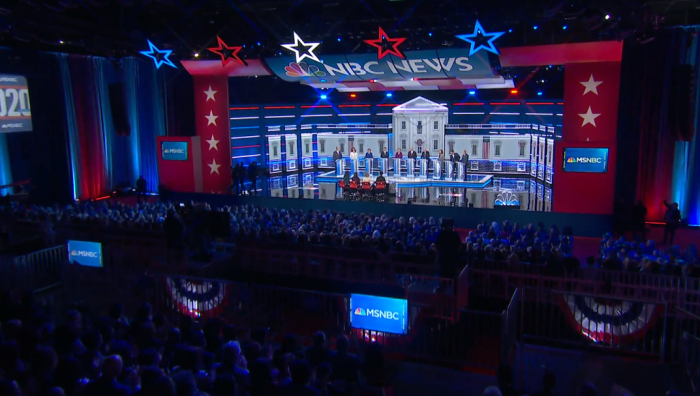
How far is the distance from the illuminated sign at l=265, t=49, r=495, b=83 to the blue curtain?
961cm

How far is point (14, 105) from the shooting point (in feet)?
A: 56.2

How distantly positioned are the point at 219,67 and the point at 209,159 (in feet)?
12.2

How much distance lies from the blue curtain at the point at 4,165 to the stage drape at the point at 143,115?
496 cm

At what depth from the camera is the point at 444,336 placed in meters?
7.29

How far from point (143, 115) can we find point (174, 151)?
3.27 m

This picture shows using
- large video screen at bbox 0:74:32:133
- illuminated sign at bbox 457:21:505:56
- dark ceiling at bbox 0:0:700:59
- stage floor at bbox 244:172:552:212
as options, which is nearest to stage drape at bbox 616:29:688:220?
dark ceiling at bbox 0:0:700:59

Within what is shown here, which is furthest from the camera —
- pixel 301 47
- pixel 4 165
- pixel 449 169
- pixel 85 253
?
pixel 449 169

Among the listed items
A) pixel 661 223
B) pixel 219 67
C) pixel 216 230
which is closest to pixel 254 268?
pixel 216 230

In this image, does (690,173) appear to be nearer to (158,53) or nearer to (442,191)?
(442,191)

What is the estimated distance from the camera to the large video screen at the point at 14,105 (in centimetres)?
1658

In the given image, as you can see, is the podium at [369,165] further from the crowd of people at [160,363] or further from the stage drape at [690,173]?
the crowd of people at [160,363]

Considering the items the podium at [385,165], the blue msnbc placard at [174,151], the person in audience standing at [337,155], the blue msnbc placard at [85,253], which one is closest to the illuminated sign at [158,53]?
the blue msnbc placard at [174,151]

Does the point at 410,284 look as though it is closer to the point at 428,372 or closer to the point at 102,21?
the point at 428,372

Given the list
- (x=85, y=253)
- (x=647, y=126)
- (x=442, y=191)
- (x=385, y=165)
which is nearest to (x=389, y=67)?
(x=442, y=191)
